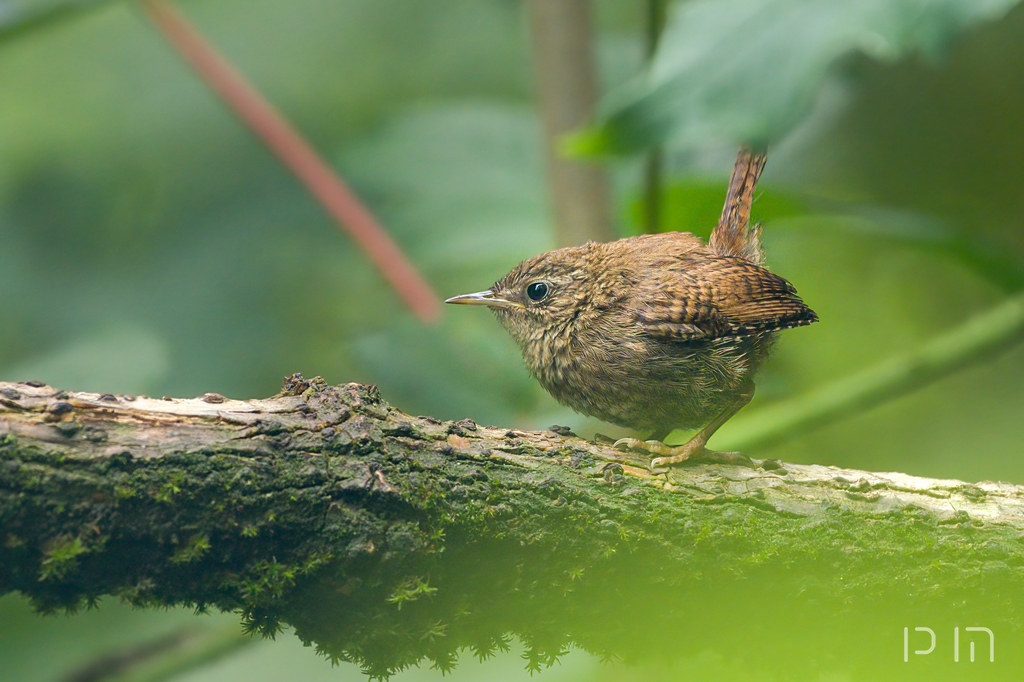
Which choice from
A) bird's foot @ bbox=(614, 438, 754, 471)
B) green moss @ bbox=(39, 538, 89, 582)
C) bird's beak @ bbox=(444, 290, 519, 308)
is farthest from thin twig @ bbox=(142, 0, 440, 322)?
green moss @ bbox=(39, 538, 89, 582)

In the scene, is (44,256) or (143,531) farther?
(44,256)

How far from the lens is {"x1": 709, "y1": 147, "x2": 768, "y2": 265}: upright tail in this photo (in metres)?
3.49

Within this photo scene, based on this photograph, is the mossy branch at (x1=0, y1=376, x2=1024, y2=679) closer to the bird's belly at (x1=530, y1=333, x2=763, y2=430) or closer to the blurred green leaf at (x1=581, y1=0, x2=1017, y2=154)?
the bird's belly at (x1=530, y1=333, x2=763, y2=430)

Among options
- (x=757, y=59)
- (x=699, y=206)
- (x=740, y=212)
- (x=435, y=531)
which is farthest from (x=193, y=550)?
(x=699, y=206)

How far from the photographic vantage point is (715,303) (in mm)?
3100

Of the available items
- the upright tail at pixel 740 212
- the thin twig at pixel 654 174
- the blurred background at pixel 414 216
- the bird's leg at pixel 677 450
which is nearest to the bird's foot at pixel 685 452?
the bird's leg at pixel 677 450

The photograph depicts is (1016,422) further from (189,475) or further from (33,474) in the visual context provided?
(33,474)

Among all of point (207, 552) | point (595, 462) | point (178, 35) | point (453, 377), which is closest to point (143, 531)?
point (207, 552)

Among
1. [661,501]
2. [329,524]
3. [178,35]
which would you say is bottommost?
[329,524]

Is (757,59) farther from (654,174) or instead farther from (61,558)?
(61,558)

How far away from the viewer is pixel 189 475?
1995mm

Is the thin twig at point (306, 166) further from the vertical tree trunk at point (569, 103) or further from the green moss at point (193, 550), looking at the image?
the green moss at point (193, 550)

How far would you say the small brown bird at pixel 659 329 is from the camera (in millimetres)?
3070

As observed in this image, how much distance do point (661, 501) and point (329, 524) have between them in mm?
971
